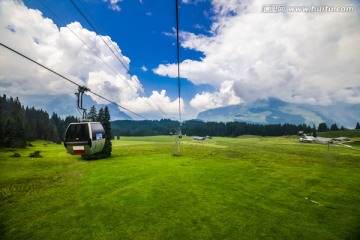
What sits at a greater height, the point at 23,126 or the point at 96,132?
the point at 23,126

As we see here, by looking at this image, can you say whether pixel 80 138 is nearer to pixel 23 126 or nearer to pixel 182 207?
pixel 182 207

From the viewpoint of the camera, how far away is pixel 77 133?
18.2m

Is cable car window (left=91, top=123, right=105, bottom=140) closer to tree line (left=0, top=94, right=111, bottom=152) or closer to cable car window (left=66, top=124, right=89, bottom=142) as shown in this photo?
cable car window (left=66, top=124, right=89, bottom=142)

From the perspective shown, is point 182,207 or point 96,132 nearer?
point 96,132

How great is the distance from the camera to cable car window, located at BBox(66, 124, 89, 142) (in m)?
18.1

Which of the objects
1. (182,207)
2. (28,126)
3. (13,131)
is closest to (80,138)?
(182,207)

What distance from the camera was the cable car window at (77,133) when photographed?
18.1m

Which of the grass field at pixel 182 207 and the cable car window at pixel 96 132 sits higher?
the cable car window at pixel 96 132

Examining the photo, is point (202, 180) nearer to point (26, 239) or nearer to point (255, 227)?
point (255, 227)

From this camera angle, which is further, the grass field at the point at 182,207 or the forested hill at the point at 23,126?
the forested hill at the point at 23,126

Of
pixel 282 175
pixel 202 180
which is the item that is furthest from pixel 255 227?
pixel 282 175

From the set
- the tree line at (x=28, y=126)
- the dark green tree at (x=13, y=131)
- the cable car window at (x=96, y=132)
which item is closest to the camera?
the cable car window at (x=96, y=132)

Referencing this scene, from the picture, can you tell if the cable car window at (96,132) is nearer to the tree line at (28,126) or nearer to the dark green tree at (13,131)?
the tree line at (28,126)

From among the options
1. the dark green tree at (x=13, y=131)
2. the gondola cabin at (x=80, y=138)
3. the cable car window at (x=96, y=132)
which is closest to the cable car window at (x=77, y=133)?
the gondola cabin at (x=80, y=138)
